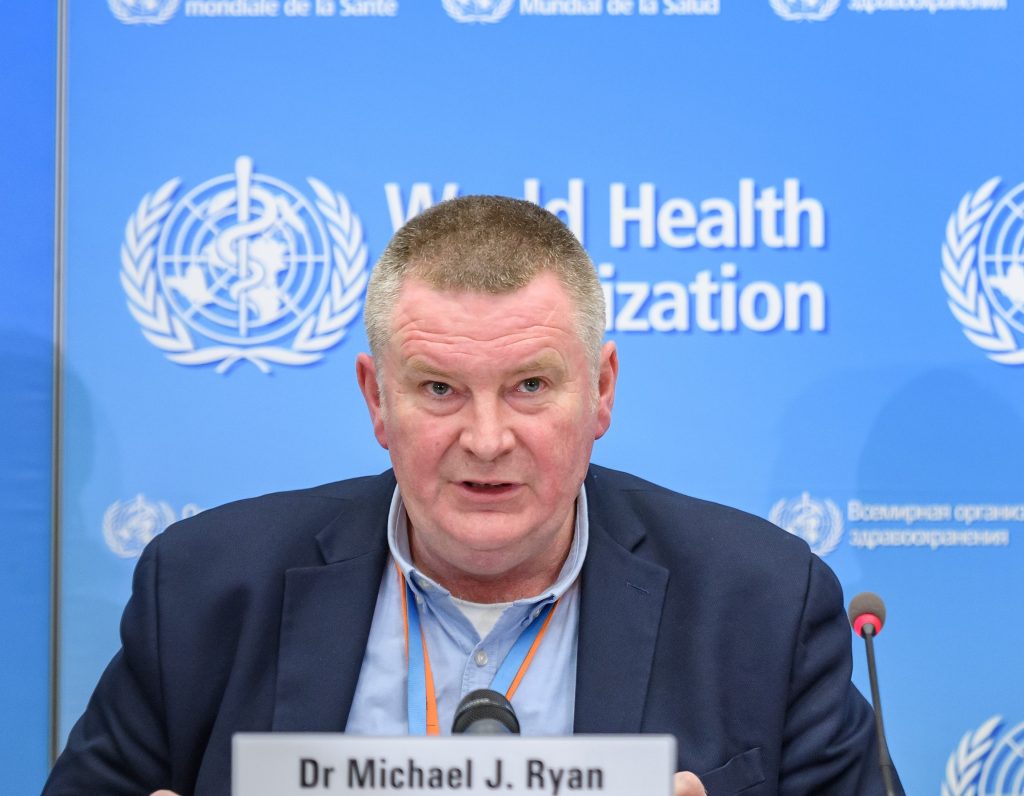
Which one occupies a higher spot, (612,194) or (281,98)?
(281,98)

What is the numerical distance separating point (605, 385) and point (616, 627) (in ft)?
1.49

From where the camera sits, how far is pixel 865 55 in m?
3.25

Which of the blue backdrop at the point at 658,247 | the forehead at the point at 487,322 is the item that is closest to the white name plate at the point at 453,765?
the forehead at the point at 487,322

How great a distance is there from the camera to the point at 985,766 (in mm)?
3242

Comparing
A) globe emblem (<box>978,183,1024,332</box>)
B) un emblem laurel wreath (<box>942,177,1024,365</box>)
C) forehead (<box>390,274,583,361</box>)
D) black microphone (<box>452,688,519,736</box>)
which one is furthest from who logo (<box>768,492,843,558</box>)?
black microphone (<box>452,688,519,736</box>)

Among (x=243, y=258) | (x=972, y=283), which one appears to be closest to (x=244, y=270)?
(x=243, y=258)

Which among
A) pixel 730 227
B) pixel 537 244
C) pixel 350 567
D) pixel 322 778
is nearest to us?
pixel 322 778

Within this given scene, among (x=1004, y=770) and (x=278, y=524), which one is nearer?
(x=278, y=524)

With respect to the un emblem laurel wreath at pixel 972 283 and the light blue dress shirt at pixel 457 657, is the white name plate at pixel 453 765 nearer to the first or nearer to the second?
the light blue dress shirt at pixel 457 657

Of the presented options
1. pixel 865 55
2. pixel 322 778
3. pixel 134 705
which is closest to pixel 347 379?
pixel 134 705

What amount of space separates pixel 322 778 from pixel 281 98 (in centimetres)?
239

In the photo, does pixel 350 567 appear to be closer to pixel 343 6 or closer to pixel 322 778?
pixel 322 778

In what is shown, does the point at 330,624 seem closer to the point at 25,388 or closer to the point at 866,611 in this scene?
the point at 866,611

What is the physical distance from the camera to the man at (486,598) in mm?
1990
